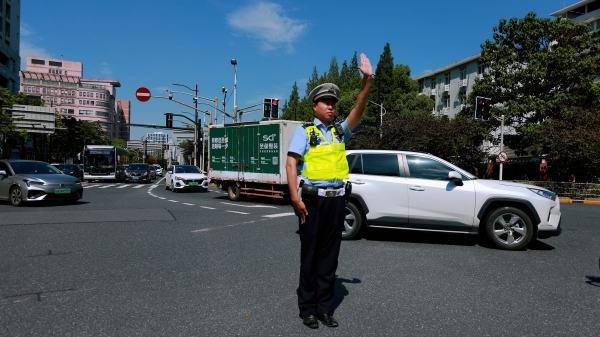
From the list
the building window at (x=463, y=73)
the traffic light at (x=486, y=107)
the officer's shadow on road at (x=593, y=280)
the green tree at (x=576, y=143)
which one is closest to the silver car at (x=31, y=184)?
the officer's shadow on road at (x=593, y=280)

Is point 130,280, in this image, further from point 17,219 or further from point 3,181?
point 3,181

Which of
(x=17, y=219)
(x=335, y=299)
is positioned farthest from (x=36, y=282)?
(x=17, y=219)

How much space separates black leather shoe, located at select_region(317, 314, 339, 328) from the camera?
3838 mm

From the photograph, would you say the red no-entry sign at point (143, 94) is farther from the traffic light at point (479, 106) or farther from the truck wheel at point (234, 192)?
the traffic light at point (479, 106)

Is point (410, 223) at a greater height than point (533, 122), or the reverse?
point (533, 122)

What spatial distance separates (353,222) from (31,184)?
32.3ft

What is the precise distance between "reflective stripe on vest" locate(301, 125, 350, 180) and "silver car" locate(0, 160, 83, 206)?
1196 centimetres

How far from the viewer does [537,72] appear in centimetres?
2941

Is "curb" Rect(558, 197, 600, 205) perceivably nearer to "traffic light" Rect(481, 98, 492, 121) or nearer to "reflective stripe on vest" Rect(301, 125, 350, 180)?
"traffic light" Rect(481, 98, 492, 121)

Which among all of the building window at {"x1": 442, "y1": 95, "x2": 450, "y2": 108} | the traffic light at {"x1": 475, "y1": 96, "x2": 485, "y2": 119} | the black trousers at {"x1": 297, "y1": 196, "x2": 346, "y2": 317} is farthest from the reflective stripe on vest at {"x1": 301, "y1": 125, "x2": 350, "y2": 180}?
the building window at {"x1": 442, "y1": 95, "x2": 450, "y2": 108}

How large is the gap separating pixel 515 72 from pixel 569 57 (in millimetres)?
3024

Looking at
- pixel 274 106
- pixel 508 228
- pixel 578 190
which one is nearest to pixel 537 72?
pixel 578 190

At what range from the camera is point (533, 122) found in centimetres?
3048

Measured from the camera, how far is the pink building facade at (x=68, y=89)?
12094 centimetres
